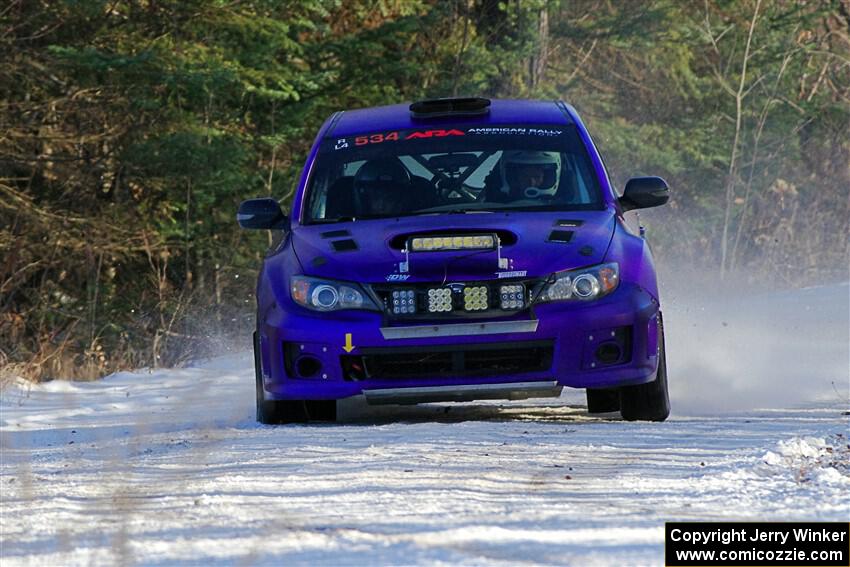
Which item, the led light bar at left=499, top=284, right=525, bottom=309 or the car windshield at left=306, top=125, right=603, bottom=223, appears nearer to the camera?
the led light bar at left=499, top=284, right=525, bottom=309

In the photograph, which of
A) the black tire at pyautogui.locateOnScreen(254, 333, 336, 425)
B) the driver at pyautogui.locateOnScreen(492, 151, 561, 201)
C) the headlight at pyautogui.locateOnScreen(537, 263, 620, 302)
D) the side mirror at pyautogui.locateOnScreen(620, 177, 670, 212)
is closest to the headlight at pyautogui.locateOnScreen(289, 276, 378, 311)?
the black tire at pyautogui.locateOnScreen(254, 333, 336, 425)

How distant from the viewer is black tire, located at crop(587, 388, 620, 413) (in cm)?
914

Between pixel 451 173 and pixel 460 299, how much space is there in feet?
5.50

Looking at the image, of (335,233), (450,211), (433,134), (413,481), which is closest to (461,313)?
(335,233)

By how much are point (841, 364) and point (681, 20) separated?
24.9m

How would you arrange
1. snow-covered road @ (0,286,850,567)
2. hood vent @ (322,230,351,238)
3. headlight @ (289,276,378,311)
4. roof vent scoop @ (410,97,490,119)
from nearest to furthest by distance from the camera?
snow-covered road @ (0,286,850,567) < headlight @ (289,276,378,311) < hood vent @ (322,230,351,238) < roof vent scoop @ (410,97,490,119)

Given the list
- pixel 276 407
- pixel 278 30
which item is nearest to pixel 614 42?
pixel 278 30

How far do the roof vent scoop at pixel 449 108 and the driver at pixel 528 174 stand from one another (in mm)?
526

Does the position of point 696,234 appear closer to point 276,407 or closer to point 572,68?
point 572,68

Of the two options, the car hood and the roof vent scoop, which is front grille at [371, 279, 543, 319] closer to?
the car hood

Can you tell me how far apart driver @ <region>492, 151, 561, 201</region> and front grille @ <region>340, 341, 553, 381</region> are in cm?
A: 137

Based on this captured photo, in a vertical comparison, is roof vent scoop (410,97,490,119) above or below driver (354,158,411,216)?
above

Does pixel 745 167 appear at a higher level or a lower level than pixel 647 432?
lower

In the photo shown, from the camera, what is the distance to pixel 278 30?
76.0ft
